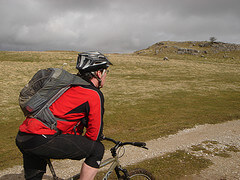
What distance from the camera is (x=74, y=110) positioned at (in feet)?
10.4

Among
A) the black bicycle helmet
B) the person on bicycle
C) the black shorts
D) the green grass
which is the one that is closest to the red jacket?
the person on bicycle

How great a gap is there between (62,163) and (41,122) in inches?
276

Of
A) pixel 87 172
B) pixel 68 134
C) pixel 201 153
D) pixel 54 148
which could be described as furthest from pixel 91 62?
pixel 201 153

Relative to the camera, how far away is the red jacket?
3.12 m

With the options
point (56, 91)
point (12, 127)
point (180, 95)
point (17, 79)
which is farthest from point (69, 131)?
point (17, 79)

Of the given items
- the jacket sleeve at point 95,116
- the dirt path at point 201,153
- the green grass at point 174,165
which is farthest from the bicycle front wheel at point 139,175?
the dirt path at point 201,153

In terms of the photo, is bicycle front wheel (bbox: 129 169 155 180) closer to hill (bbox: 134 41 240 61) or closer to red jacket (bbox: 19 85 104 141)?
red jacket (bbox: 19 85 104 141)

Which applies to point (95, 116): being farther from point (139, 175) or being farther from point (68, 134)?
point (139, 175)

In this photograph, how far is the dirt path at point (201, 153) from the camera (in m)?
7.88

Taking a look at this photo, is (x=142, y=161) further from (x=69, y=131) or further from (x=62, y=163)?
(x=69, y=131)

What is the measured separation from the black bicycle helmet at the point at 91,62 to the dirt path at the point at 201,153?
578cm

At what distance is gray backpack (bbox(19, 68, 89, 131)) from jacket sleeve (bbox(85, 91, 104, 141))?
347 mm

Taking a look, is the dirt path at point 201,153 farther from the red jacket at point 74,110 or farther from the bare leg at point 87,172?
the red jacket at point 74,110

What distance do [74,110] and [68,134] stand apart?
467mm
